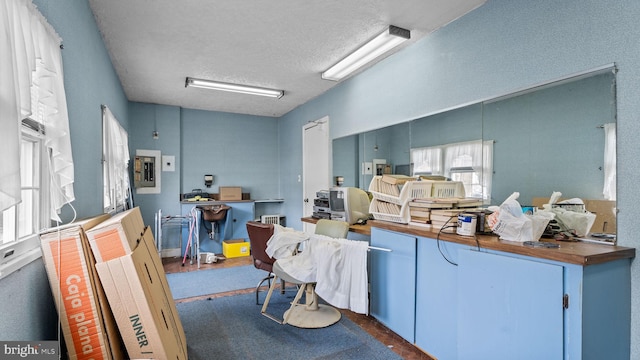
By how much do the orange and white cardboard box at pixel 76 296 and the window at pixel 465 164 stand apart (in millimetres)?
2661

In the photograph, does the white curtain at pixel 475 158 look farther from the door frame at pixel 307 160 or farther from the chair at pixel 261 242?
the door frame at pixel 307 160

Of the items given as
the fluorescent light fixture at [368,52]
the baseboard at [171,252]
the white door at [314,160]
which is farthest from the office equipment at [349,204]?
the baseboard at [171,252]

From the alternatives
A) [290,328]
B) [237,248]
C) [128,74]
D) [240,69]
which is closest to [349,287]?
[290,328]

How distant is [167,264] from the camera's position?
5203mm

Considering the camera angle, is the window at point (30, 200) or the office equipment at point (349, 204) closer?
the window at point (30, 200)

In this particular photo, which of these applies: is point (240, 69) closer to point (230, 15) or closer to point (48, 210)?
point (230, 15)

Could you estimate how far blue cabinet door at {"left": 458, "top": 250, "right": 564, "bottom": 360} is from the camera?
63.6 inches

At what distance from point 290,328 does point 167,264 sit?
326cm

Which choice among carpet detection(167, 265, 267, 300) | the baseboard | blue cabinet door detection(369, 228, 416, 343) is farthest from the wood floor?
the baseboard

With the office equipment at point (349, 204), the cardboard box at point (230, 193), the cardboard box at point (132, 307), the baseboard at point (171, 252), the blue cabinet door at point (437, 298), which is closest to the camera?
the cardboard box at point (132, 307)

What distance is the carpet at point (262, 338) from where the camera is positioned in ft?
8.09

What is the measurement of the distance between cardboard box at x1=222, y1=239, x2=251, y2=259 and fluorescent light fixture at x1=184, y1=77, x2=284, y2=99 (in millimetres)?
2699

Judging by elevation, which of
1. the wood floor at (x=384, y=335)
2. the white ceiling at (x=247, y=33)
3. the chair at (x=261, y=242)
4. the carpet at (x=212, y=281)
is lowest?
the carpet at (x=212, y=281)

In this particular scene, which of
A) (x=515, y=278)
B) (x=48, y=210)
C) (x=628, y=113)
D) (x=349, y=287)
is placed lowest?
(x=349, y=287)
